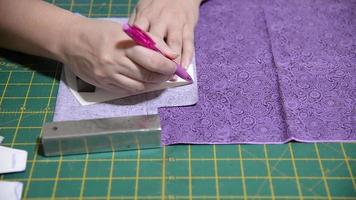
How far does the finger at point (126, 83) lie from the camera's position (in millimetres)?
812

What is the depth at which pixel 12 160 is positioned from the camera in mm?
805

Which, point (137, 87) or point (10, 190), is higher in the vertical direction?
point (137, 87)

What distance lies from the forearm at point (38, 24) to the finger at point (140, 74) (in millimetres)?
156

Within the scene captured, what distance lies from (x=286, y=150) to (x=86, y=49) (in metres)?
0.49

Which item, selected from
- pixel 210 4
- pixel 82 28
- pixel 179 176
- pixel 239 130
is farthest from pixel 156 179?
pixel 210 4

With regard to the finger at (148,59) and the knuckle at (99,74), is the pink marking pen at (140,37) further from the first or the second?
the knuckle at (99,74)

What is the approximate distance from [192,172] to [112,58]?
29 cm

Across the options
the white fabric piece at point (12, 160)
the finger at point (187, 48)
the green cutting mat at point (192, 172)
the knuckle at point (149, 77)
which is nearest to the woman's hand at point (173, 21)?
the finger at point (187, 48)

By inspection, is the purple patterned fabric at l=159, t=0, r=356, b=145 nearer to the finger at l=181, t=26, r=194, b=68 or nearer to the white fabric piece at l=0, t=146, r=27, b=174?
the finger at l=181, t=26, r=194, b=68

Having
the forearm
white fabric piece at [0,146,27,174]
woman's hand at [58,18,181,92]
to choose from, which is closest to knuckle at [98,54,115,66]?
woman's hand at [58,18,181,92]

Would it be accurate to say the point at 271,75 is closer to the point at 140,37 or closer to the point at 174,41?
the point at 174,41

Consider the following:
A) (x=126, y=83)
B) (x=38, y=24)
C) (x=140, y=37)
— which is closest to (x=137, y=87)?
(x=126, y=83)

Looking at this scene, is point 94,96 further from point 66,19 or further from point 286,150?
point 286,150

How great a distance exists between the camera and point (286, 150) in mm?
831
